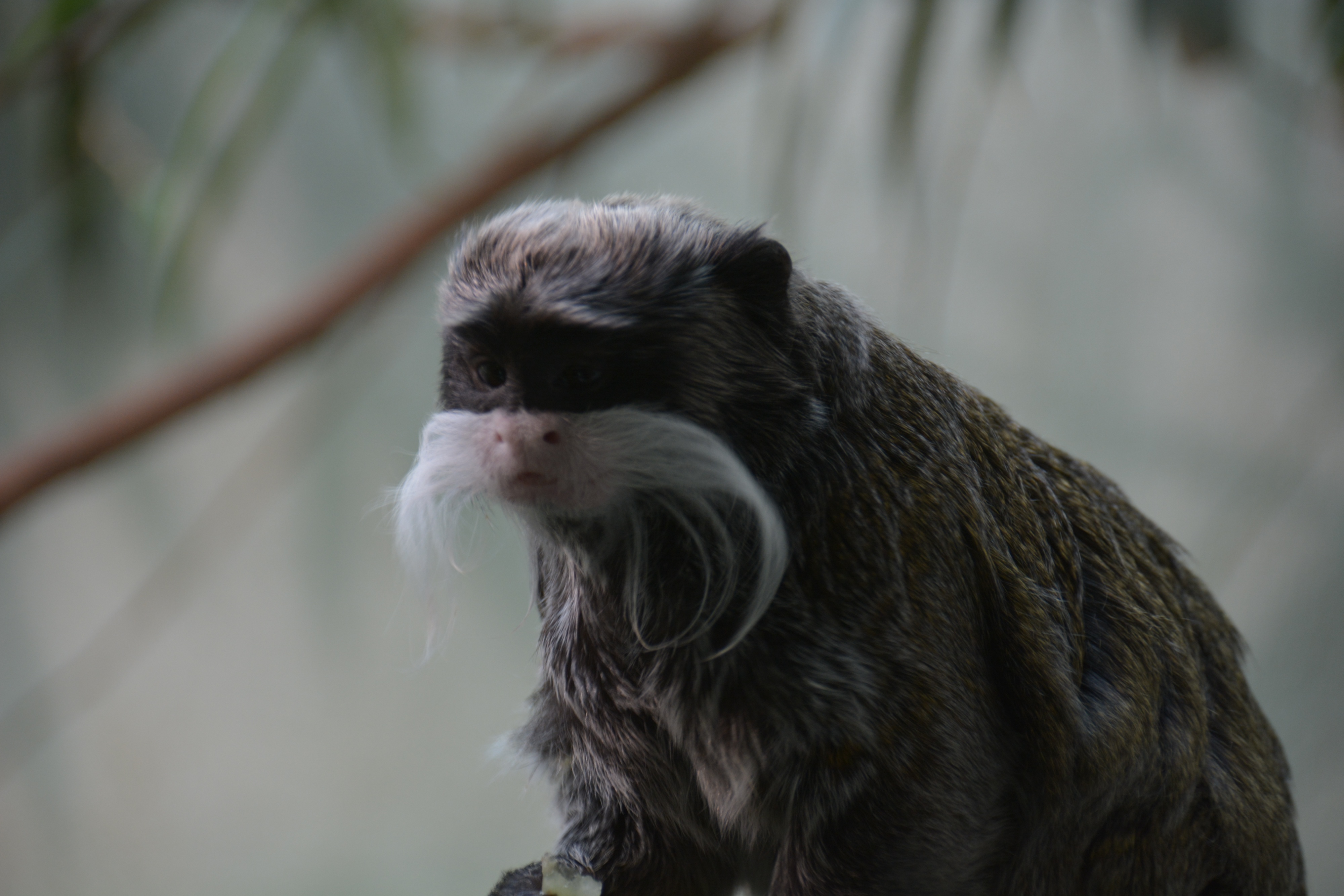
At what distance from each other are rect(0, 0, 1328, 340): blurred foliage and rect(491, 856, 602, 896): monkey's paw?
1245 millimetres

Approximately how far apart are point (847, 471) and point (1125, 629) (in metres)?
0.41

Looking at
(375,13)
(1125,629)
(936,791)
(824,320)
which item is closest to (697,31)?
(375,13)

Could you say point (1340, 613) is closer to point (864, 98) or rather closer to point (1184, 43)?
point (1184, 43)

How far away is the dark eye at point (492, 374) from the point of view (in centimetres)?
92

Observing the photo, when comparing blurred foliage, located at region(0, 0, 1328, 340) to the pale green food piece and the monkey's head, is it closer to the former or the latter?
the monkey's head

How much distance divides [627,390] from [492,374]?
118 mm

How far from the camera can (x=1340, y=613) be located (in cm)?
255

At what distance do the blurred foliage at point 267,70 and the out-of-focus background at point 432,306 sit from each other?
0.5 inches

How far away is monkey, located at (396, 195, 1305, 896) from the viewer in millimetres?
902

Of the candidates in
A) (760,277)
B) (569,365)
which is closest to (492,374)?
(569,365)

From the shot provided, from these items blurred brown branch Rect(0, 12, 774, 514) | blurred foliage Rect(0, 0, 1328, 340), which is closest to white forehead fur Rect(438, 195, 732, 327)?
blurred foliage Rect(0, 0, 1328, 340)

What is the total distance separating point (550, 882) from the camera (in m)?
1.11

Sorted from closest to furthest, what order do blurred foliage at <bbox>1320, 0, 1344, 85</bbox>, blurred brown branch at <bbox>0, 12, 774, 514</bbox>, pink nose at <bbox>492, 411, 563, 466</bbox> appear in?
1. pink nose at <bbox>492, 411, 563, 466</bbox>
2. blurred foliage at <bbox>1320, 0, 1344, 85</bbox>
3. blurred brown branch at <bbox>0, 12, 774, 514</bbox>

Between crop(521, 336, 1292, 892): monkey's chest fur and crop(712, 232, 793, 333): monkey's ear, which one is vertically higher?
crop(712, 232, 793, 333): monkey's ear
